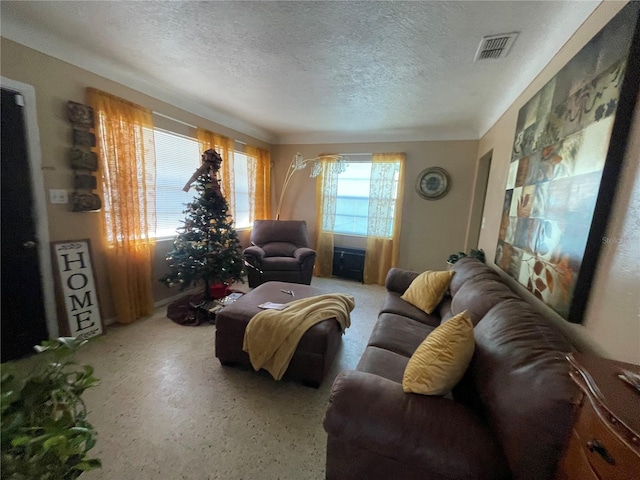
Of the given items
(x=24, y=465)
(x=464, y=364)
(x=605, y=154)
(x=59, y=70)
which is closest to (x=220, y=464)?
(x=24, y=465)

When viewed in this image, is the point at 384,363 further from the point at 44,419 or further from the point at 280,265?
the point at 280,265

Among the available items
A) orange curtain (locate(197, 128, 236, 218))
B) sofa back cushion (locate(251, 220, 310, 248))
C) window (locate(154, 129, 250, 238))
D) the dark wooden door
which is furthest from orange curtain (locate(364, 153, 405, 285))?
the dark wooden door

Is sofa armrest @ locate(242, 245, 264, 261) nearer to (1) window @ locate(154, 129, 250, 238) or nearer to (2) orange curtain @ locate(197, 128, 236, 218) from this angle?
(2) orange curtain @ locate(197, 128, 236, 218)

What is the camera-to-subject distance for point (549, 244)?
53.3 inches

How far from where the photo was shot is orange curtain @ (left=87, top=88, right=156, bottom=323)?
2.30 m

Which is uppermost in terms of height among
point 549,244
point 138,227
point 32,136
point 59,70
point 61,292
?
point 59,70

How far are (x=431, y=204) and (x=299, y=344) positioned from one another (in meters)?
3.20

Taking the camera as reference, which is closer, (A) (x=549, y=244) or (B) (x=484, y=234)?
(A) (x=549, y=244)

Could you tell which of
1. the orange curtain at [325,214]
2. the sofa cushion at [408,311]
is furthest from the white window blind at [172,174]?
the sofa cushion at [408,311]

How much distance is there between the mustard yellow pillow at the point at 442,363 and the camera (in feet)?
3.48

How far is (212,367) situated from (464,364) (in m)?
1.77

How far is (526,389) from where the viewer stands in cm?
82

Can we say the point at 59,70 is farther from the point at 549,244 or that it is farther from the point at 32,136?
the point at 549,244

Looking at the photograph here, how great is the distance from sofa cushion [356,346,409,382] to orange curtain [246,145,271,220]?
3.47 m
